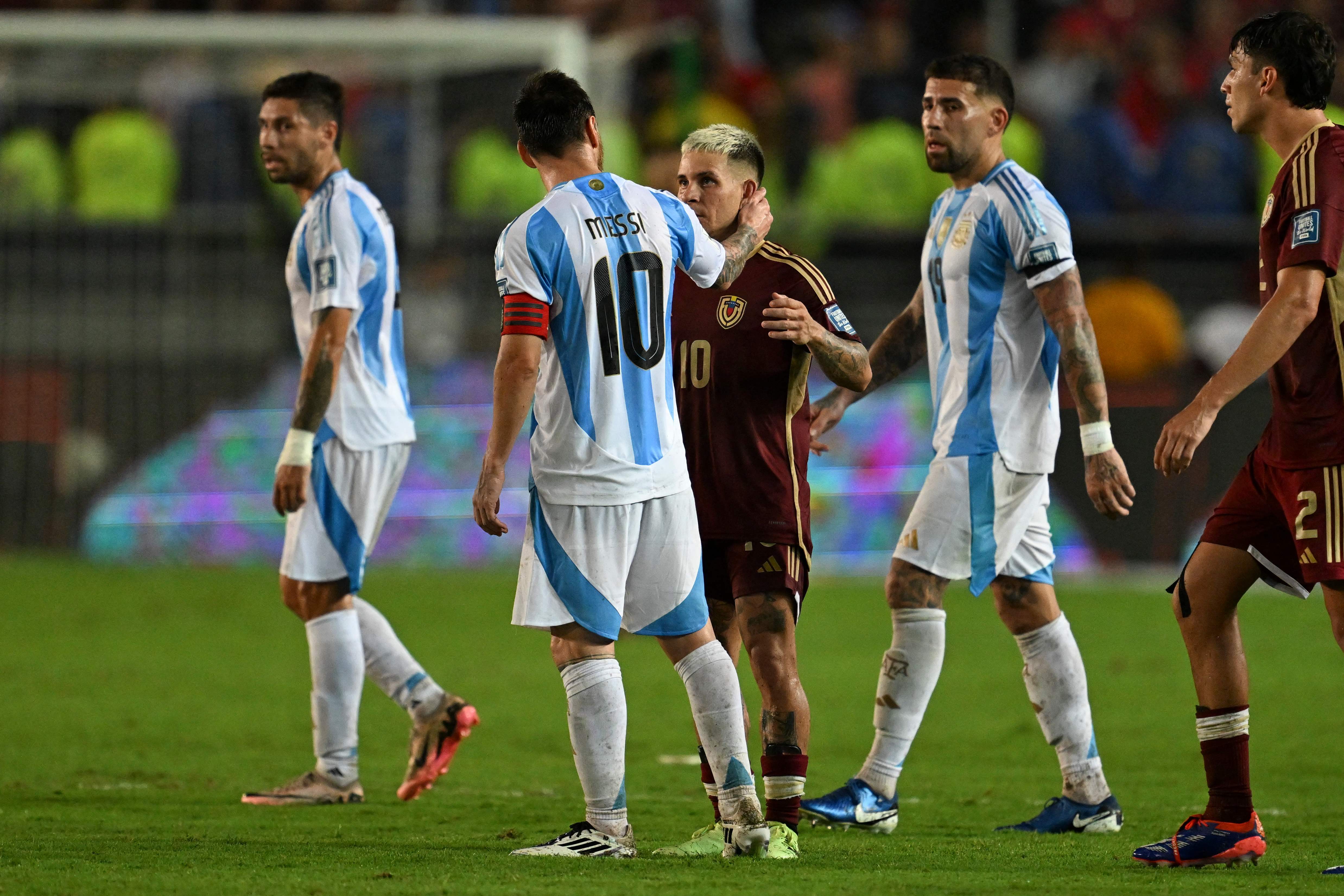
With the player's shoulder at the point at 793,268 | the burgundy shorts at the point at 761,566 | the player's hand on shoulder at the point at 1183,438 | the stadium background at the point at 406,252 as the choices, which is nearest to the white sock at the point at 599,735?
the burgundy shorts at the point at 761,566

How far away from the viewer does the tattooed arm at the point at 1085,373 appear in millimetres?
5191

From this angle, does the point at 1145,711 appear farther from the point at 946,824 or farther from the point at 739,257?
the point at 739,257

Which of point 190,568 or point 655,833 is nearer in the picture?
point 655,833

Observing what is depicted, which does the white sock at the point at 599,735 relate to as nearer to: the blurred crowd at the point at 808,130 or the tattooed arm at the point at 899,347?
the tattooed arm at the point at 899,347

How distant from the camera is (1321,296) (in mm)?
4664

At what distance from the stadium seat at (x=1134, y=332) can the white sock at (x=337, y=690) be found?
8891mm

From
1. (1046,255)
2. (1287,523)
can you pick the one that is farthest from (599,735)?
(1046,255)

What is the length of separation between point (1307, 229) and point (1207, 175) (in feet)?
38.0

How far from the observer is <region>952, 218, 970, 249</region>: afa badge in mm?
5910

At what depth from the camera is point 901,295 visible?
15000 millimetres

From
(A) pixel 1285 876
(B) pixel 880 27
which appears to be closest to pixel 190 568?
(B) pixel 880 27

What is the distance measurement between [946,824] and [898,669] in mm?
527

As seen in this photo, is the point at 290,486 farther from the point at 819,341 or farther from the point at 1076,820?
the point at 1076,820

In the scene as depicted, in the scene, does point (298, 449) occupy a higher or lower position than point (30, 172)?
lower
